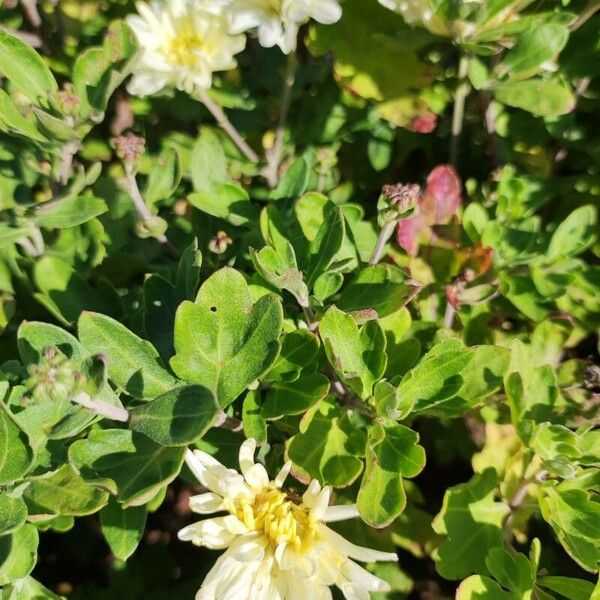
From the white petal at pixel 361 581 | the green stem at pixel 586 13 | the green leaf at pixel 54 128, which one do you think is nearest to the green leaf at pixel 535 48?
the green stem at pixel 586 13

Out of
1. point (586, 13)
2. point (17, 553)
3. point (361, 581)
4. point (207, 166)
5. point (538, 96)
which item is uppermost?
point (586, 13)

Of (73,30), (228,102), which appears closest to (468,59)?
(228,102)

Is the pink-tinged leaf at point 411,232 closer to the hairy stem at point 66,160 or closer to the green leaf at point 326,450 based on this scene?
the green leaf at point 326,450

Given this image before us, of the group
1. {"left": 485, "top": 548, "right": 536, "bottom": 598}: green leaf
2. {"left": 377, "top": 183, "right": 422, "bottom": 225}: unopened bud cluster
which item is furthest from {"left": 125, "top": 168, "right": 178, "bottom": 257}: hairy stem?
{"left": 485, "top": 548, "right": 536, "bottom": 598}: green leaf

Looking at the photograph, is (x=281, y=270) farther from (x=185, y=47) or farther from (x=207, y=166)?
(x=185, y=47)

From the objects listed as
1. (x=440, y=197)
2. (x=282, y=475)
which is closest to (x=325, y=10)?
(x=440, y=197)
